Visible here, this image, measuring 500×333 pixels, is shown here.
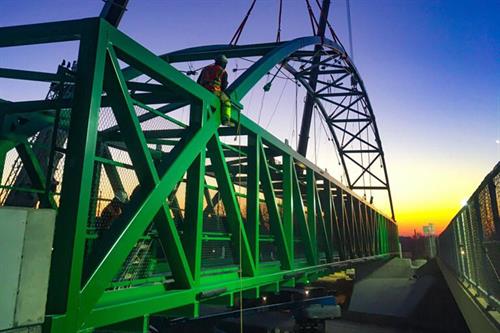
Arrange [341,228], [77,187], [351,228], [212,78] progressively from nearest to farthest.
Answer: [77,187]
[212,78]
[341,228]
[351,228]

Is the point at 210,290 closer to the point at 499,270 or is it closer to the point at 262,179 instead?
the point at 262,179

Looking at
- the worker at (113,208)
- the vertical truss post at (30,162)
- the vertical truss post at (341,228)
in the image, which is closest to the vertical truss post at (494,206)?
the worker at (113,208)

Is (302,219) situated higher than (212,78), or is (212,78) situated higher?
(212,78)

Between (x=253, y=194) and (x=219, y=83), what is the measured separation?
2056 millimetres

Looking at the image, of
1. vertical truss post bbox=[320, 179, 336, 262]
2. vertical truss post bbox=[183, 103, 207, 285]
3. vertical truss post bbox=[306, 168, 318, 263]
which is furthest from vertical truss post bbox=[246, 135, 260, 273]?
vertical truss post bbox=[320, 179, 336, 262]

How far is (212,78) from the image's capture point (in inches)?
237

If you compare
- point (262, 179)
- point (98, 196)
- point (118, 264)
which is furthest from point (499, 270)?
point (98, 196)

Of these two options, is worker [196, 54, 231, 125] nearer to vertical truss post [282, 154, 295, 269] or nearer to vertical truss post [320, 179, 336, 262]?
vertical truss post [282, 154, 295, 269]

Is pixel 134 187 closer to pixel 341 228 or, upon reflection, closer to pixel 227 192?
pixel 227 192

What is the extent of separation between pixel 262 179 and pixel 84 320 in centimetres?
458

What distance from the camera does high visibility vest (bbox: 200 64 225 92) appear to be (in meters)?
5.92

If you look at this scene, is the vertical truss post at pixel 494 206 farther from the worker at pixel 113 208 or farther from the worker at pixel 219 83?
the worker at pixel 113 208

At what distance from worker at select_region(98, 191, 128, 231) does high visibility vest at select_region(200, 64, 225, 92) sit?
220cm

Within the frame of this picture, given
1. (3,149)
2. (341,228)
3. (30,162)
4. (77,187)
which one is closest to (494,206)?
(77,187)
